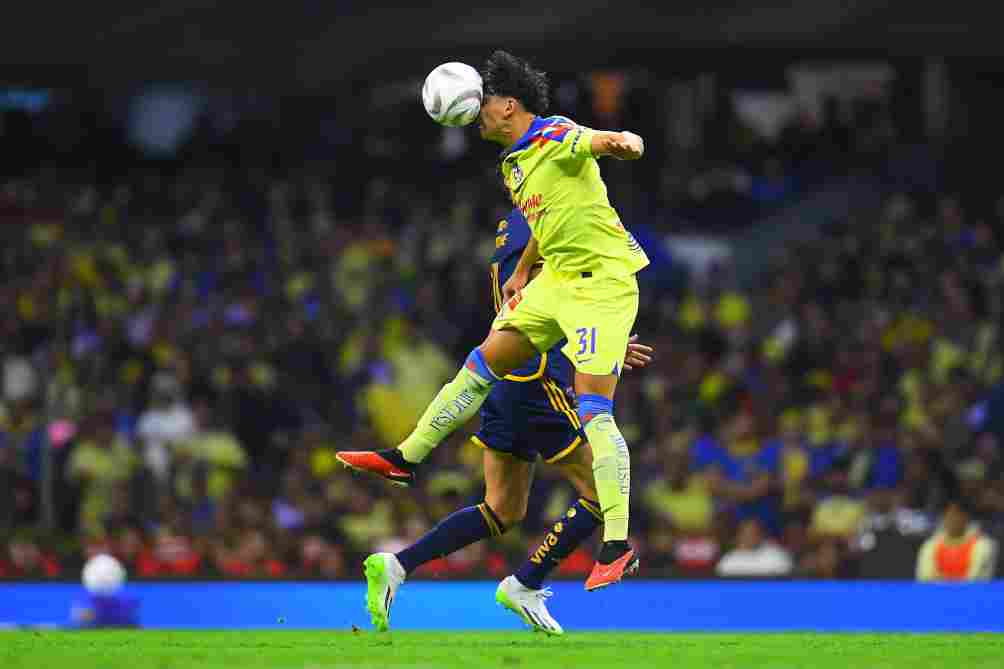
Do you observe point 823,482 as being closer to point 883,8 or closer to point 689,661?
point 883,8

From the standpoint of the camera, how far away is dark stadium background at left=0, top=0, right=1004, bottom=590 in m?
14.6

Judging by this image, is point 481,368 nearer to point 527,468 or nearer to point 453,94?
point 527,468

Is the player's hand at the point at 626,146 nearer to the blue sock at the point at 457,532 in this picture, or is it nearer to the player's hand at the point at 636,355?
the player's hand at the point at 636,355

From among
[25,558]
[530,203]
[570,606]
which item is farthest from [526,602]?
[25,558]

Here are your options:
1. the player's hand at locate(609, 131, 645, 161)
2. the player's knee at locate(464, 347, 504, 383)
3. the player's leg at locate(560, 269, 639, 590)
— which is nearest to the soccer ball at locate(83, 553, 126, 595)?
the player's knee at locate(464, 347, 504, 383)

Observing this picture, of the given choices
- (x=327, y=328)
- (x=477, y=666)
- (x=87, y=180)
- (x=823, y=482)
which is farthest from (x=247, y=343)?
(x=477, y=666)

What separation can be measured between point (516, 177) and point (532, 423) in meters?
1.14

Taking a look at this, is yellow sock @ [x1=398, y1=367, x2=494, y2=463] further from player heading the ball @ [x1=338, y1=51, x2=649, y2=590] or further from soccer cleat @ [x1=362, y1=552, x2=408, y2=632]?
soccer cleat @ [x1=362, y1=552, x2=408, y2=632]

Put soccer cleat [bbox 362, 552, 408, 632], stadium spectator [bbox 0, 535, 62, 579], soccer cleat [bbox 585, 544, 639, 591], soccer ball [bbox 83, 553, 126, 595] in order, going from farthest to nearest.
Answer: stadium spectator [bbox 0, 535, 62, 579], soccer ball [bbox 83, 553, 126, 595], soccer cleat [bbox 362, 552, 408, 632], soccer cleat [bbox 585, 544, 639, 591]

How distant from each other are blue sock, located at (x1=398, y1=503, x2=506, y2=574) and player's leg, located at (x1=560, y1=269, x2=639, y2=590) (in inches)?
32.4

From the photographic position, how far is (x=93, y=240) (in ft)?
60.8

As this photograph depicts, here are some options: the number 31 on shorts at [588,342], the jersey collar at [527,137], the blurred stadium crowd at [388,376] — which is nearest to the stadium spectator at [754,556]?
the blurred stadium crowd at [388,376]

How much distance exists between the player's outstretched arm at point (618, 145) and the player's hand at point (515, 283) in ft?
3.19

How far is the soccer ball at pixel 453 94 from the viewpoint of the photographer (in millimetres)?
7953
